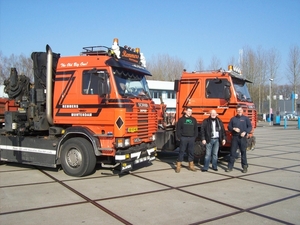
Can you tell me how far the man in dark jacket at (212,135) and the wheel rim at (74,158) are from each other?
3.59m

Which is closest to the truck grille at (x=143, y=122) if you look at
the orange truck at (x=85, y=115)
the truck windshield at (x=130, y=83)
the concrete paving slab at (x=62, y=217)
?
the orange truck at (x=85, y=115)

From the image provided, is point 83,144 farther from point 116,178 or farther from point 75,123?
point 116,178

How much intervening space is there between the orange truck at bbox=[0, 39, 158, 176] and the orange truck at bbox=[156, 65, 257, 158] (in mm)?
1946

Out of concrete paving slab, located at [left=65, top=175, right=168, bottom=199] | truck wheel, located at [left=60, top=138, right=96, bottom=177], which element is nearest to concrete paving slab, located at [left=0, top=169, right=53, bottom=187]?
truck wheel, located at [left=60, top=138, right=96, bottom=177]

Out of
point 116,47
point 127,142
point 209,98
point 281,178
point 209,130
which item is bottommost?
point 281,178

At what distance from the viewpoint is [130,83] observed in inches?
337

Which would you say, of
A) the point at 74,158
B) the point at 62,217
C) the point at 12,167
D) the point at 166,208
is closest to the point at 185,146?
the point at 74,158

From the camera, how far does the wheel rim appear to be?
822cm

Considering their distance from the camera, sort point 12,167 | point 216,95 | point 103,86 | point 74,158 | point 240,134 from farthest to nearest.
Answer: point 216,95, point 12,167, point 240,134, point 74,158, point 103,86

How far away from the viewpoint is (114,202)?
605 centimetres

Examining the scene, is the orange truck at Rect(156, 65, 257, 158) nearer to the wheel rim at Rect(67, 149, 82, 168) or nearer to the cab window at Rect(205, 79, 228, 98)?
the cab window at Rect(205, 79, 228, 98)

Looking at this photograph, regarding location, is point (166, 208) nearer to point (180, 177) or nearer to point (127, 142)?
point (127, 142)

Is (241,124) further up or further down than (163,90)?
further down

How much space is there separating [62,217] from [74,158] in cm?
321
